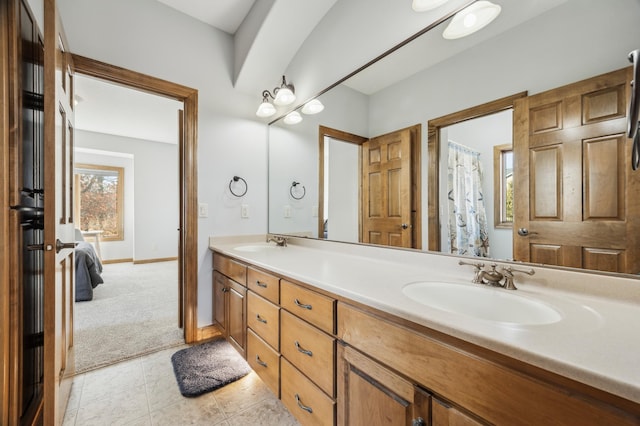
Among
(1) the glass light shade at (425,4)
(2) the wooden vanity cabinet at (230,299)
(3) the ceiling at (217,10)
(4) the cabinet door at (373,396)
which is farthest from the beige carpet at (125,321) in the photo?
(1) the glass light shade at (425,4)

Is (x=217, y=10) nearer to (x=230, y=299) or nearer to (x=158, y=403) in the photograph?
(x=230, y=299)

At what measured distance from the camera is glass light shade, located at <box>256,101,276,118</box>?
235 centimetres

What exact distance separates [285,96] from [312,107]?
31 centimetres

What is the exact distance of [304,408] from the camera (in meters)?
1.14

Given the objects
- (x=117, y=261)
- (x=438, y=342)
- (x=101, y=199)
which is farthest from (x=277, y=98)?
(x=117, y=261)

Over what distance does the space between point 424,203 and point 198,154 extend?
180 centimetres

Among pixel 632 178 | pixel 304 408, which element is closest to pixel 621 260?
pixel 632 178

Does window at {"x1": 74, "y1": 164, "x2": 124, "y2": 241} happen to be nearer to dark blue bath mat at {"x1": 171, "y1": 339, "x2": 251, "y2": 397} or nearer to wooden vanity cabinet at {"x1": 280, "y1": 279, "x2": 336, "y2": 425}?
dark blue bath mat at {"x1": 171, "y1": 339, "x2": 251, "y2": 397}

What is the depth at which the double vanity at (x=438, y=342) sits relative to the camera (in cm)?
50

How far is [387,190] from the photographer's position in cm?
150

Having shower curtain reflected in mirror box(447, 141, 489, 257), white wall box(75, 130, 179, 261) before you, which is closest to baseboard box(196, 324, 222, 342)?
shower curtain reflected in mirror box(447, 141, 489, 257)

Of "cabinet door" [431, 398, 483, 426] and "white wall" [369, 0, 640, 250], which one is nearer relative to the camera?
"cabinet door" [431, 398, 483, 426]

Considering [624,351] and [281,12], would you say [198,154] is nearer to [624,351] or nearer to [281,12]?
[281,12]

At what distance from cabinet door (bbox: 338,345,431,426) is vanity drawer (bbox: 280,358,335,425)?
0.24 ft
